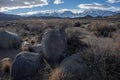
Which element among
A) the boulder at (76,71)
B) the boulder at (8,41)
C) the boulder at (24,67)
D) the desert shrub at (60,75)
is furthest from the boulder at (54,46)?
the boulder at (8,41)

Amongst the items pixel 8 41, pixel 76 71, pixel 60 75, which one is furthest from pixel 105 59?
pixel 8 41

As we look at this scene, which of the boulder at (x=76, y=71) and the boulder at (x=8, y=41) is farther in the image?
the boulder at (x=8, y=41)

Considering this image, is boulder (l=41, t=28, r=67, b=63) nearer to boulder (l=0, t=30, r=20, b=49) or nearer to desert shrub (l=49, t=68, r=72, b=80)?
desert shrub (l=49, t=68, r=72, b=80)

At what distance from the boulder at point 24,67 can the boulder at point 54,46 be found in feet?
2.48

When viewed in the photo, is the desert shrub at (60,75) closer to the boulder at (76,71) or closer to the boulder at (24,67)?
the boulder at (76,71)

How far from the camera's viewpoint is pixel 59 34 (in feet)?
41.4

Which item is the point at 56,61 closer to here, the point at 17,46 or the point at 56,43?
the point at 56,43

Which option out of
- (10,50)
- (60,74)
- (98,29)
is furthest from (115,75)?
(98,29)

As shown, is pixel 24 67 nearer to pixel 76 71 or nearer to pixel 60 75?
pixel 60 75

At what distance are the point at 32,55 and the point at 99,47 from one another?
300 cm

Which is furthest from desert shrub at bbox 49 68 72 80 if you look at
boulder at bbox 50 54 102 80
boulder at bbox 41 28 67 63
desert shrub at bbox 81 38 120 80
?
boulder at bbox 41 28 67 63

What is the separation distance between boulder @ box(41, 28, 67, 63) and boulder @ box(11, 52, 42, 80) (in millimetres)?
756

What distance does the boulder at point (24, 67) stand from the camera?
11.1m

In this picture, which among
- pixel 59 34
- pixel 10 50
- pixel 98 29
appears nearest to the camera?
pixel 59 34
